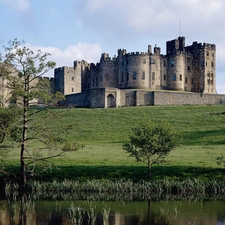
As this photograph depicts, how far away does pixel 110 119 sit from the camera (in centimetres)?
6662

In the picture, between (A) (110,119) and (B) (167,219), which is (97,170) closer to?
(B) (167,219)

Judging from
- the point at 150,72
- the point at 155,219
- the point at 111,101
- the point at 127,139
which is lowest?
→ the point at 155,219

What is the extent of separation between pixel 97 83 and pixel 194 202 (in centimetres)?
6864

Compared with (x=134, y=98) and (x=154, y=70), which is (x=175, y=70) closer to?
(x=154, y=70)

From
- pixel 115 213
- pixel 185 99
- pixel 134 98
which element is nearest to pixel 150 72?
pixel 185 99

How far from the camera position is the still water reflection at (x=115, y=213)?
2378 cm

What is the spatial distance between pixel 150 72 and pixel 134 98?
467 inches

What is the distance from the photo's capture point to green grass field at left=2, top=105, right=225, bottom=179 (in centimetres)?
3506

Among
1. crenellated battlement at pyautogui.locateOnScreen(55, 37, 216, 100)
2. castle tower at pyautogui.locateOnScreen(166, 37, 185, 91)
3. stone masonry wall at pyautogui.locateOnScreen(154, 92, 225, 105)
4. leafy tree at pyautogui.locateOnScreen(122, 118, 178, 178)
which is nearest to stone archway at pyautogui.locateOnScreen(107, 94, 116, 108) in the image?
stone masonry wall at pyautogui.locateOnScreen(154, 92, 225, 105)

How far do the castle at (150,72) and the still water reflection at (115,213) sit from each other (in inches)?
2290

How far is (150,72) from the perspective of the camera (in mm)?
91000

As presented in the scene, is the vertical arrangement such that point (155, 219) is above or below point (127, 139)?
below

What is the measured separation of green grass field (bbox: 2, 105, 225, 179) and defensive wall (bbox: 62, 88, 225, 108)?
579cm

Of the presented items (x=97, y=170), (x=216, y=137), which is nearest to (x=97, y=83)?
(x=216, y=137)
